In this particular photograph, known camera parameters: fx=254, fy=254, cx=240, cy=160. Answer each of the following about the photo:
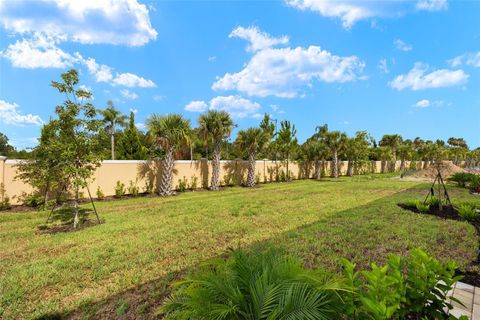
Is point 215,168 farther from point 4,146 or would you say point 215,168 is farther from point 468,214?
point 4,146

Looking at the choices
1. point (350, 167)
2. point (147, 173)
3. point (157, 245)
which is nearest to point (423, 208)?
point (157, 245)

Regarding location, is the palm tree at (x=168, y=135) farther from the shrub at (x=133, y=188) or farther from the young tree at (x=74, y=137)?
the young tree at (x=74, y=137)

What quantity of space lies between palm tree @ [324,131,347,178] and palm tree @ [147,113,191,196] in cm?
1859

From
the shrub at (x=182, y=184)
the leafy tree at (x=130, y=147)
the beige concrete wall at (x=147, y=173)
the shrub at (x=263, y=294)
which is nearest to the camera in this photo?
the shrub at (x=263, y=294)

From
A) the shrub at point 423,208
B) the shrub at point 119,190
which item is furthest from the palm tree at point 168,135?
the shrub at point 423,208

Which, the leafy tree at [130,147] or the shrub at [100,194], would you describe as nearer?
the shrub at [100,194]

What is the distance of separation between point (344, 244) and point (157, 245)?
3776 mm

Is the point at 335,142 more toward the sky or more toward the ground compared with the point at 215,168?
more toward the sky

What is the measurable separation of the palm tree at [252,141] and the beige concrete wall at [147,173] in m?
1.06

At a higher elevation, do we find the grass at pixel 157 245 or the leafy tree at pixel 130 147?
the leafy tree at pixel 130 147

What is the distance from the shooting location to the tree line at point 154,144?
658 cm

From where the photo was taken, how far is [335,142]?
2738 cm

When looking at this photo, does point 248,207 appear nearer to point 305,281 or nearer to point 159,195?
point 159,195

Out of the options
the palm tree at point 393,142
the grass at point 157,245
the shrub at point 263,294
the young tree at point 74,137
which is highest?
the palm tree at point 393,142
